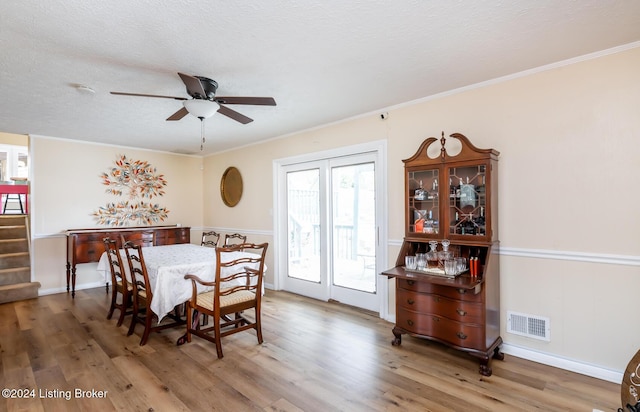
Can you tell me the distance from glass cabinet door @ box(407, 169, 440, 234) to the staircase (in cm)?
538

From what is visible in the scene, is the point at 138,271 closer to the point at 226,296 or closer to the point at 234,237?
the point at 226,296

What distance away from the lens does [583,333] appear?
243cm

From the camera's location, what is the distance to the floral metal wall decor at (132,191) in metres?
5.40

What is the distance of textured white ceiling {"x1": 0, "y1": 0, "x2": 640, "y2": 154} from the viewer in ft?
5.94

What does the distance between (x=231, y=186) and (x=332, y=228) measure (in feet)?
7.99

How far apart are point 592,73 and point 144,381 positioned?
13.5ft

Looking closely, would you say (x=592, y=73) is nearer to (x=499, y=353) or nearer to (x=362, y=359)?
(x=499, y=353)

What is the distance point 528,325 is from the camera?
2.66 m

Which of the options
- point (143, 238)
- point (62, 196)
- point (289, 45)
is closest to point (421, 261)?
point (289, 45)

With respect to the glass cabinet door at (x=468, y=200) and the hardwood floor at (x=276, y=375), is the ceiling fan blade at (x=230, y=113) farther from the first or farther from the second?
the hardwood floor at (x=276, y=375)

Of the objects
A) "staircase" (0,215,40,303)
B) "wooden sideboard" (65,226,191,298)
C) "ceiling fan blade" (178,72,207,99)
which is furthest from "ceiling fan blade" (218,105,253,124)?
Answer: "staircase" (0,215,40,303)

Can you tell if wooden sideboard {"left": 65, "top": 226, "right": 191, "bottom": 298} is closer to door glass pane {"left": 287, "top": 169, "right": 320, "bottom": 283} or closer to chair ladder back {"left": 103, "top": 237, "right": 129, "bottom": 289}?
chair ladder back {"left": 103, "top": 237, "right": 129, "bottom": 289}

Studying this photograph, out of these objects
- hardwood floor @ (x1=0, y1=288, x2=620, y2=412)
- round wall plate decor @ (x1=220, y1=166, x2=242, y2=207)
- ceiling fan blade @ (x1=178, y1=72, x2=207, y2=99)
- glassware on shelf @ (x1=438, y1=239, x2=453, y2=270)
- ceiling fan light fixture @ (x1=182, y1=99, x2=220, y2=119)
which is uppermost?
ceiling fan blade @ (x1=178, y1=72, x2=207, y2=99)

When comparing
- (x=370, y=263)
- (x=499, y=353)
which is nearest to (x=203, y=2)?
(x=370, y=263)
